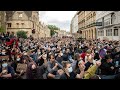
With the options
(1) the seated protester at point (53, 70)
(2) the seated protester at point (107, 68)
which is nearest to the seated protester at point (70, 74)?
(1) the seated protester at point (53, 70)

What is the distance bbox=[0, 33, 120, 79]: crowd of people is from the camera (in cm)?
674

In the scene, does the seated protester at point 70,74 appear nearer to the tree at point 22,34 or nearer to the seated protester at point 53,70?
the seated protester at point 53,70

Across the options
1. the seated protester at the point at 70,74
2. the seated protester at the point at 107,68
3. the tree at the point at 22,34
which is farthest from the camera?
the tree at the point at 22,34

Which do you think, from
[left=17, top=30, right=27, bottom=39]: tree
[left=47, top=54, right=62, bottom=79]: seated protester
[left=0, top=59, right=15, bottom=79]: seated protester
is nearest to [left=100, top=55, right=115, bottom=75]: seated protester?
[left=47, top=54, right=62, bottom=79]: seated protester

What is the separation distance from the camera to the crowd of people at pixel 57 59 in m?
6.74

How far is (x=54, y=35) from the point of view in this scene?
9.42 metres

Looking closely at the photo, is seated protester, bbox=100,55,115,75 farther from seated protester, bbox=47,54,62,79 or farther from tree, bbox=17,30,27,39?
tree, bbox=17,30,27,39

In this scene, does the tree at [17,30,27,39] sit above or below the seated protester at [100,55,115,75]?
above

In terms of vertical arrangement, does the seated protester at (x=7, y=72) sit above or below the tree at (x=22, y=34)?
below

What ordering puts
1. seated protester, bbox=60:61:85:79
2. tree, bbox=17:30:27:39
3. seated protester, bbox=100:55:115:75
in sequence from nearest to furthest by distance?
seated protester, bbox=60:61:85:79 < seated protester, bbox=100:55:115:75 < tree, bbox=17:30:27:39

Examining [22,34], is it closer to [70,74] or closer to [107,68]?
[70,74]
